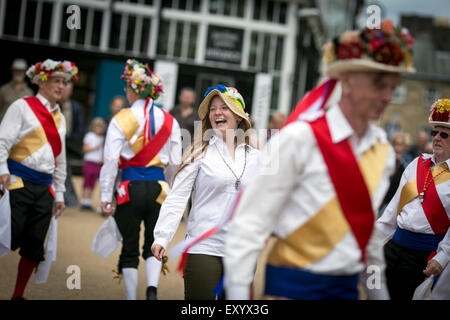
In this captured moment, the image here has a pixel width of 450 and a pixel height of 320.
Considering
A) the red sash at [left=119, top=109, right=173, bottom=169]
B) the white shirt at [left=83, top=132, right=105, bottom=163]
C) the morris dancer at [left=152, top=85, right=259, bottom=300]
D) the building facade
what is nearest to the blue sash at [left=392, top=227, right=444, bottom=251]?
the morris dancer at [left=152, top=85, right=259, bottom=300]

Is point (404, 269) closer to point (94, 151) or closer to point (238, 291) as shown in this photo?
point (238, 291)

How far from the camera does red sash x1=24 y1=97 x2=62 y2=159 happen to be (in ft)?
16.3

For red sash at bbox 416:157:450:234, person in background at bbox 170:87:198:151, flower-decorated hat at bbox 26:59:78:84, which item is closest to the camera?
red sash at bbox 416:157:450:234

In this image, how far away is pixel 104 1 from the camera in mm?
15062

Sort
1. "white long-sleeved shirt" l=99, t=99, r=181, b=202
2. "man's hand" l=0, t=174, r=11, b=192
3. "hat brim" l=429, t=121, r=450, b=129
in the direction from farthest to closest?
"white long-sleeved shirt" l=99, t=99, r=181, b=202 < "man's hand" l=0, t=174, r=11, b=192 < "hat brim" l=429, t=121, r=450, b=129

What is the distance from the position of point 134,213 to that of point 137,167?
442 mm

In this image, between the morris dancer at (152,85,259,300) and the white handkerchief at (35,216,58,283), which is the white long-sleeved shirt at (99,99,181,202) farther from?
the morris dancer at (152,85,259,300)

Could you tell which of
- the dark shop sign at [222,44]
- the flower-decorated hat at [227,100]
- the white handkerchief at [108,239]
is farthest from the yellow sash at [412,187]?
the dark shop sign at [222,44]

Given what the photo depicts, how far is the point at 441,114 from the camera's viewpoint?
4105 mm

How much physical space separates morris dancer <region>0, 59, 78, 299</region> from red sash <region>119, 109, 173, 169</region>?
25.6 inches

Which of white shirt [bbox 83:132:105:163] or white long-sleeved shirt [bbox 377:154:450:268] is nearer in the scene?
white long-sleeved shirt [bbox 377:154:450:268]

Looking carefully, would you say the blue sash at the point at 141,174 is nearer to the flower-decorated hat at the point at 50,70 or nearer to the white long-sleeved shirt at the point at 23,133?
the white long-sleeved shirt at the point at 23,133

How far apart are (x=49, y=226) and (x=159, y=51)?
1076 cm

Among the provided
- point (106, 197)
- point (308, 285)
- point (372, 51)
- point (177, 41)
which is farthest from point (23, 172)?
point (177, 41)
